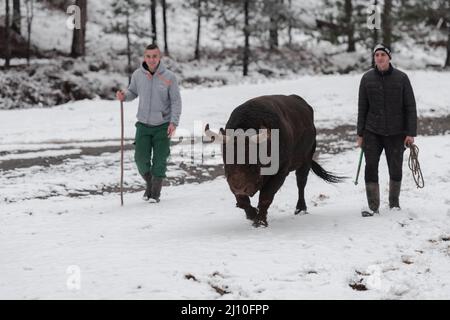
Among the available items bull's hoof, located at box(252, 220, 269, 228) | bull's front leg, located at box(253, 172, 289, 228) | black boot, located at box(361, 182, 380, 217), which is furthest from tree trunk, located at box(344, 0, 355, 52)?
bull's hoof, located at box(252, 220, 269, 228)

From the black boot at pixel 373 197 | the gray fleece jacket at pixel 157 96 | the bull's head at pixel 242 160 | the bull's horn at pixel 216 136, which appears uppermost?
the gray fleece jacket at pixel 157 96

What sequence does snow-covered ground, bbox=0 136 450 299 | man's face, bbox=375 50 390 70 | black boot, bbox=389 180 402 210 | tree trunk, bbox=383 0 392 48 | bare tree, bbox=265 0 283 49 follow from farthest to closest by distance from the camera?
tree trunk, bbox=383 0 392 48 < bare tree, bbox=265 0 283 49 < black boot, bbox=389 180 402 210 < man's face, bbox=375 50 390 70 < snow-covered ground, bbox=0 136 450 299

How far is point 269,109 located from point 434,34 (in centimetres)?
4089

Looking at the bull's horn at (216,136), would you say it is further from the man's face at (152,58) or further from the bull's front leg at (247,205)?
the man's face at (152,58)

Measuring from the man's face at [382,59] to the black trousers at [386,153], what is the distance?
95 centimetres

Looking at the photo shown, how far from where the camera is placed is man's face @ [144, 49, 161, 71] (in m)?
9.47

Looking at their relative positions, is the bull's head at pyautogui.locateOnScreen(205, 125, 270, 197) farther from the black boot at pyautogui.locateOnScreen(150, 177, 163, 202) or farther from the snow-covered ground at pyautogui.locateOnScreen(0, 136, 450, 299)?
the black boot at pyautogui.locateOnScreen(150, 177, 163, 202)

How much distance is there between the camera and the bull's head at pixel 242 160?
7238 millimetres

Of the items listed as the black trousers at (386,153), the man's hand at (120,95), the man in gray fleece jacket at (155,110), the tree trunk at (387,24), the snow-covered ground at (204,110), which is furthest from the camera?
the tree trunk at (387,24)

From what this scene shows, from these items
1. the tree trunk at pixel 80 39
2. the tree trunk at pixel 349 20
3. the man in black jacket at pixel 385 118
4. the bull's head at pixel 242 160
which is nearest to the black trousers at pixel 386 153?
the man in black jacket at pixel 385 118

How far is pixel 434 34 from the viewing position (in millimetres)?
44750

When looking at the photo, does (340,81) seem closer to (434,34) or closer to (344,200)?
(434,34)

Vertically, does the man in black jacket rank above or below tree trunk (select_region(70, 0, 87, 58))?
below

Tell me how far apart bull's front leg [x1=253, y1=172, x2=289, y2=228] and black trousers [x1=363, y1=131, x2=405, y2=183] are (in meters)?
1.38
